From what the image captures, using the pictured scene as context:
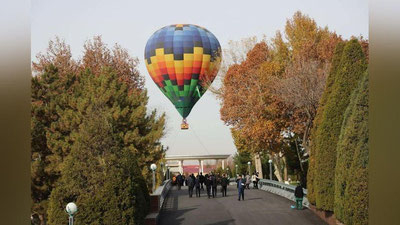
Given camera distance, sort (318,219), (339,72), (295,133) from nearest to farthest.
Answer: (339,72) < (318,219) < (295,133)

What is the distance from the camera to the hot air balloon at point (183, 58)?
1918 inches

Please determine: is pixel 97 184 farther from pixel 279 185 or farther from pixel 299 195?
pixel 279 185

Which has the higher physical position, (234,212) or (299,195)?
(299,195)

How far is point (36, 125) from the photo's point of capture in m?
33.0

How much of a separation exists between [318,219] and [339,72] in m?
5.00

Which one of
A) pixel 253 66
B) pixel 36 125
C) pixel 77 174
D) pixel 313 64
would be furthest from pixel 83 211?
pixel 253 66

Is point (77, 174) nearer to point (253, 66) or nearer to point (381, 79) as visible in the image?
point (381, 79)

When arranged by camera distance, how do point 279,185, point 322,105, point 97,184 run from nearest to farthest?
1. point 97,184
2. point 322,105
3. point 279,185

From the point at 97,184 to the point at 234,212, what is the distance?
8.21 meters

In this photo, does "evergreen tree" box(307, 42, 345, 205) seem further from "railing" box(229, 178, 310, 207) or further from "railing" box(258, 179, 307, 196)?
"railing" box(258, 179, 307, 196)

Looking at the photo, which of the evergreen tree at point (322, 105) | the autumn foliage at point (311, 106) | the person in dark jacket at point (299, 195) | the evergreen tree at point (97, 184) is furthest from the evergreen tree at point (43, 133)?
the evergreen tree at point (322, 105)

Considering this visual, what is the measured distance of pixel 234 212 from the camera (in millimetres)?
23969

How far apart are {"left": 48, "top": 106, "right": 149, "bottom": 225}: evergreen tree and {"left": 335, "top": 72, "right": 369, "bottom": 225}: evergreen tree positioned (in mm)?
5474

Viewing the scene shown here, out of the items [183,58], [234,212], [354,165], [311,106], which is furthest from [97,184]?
[183,58]
